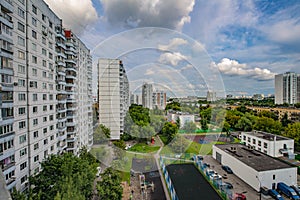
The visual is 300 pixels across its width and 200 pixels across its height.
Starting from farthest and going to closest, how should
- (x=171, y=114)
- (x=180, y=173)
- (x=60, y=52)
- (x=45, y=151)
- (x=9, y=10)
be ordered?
1. (x=171, y=114)
2. (x=60, y=52)
3. (x=180, y=173)
4. (x=45, y=151)
5. (x=9, y=10)

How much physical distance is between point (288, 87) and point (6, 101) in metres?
23.0

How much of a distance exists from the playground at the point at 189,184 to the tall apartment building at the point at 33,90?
3362 millimetres

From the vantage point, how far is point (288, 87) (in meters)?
17.9

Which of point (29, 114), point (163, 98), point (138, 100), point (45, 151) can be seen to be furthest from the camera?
point (138, 100)

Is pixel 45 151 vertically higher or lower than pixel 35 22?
lower

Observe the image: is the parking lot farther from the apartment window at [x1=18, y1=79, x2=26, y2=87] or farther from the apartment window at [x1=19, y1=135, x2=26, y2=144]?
the apartment window at [x1=18, y1=79, x2=26, y2=87]

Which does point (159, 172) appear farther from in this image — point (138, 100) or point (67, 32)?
point (138, 100)

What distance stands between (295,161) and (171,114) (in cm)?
604

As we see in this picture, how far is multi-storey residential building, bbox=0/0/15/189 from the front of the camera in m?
2.79

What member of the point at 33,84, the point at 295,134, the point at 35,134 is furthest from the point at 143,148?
the point at 295,134

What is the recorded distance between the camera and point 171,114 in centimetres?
1029

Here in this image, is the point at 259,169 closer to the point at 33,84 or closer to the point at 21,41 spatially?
the point at 33,84

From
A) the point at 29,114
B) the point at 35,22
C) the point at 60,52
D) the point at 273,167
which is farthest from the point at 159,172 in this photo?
the point at 35,22

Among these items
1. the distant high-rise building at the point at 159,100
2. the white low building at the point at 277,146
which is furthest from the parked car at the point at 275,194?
the distant high-rise building at the point at 159,100
